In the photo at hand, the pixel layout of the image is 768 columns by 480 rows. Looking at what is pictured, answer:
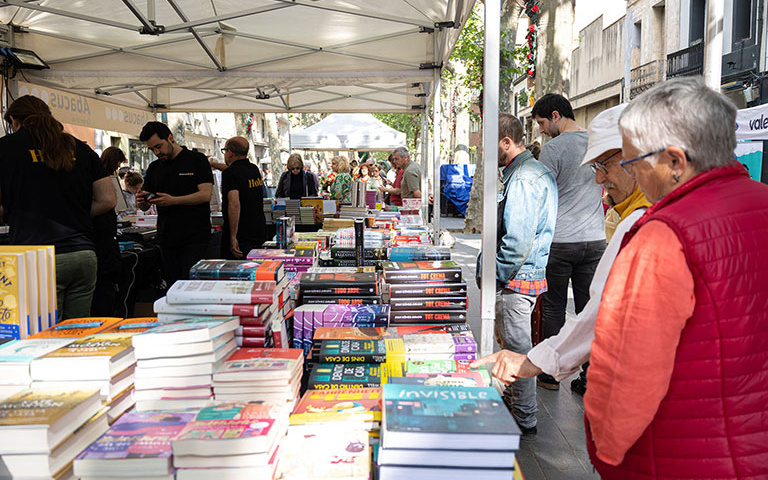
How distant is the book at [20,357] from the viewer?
165 centimetres

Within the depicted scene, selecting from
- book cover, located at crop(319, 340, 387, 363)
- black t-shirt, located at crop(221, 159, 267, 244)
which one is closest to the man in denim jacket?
book cover, located at crop(319, 340, 387, 363)

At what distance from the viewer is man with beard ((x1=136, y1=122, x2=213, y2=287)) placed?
14.5 feet

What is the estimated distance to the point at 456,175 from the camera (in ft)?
66.5

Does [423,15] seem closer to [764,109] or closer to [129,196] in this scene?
[129,196]

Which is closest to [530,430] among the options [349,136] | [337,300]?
[337,300]

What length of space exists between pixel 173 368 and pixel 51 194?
1661 mm

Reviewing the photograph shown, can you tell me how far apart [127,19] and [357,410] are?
519 centimetres

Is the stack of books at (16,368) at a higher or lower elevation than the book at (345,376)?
higher

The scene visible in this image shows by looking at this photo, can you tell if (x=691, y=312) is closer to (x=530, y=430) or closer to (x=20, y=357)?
(x=20, y=357)

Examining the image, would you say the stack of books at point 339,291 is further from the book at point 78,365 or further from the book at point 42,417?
the book at point 42,417

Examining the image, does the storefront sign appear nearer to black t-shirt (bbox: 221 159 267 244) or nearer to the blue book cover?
black t-shirt (bbox: 221 159 267 244)

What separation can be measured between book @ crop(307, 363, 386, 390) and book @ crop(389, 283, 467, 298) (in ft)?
2.22

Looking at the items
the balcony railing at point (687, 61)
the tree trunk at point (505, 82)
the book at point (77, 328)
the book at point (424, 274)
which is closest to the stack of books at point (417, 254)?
the book at point (424, 274)

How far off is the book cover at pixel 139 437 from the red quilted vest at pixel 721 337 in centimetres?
116
